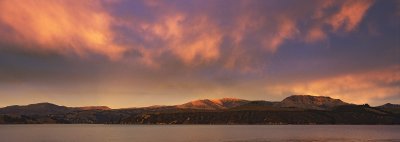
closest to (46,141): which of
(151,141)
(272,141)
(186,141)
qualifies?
(151,141)

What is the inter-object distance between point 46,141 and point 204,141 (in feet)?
188

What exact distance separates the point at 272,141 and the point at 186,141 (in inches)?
1181

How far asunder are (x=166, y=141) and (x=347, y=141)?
6343 cm

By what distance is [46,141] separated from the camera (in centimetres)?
15288

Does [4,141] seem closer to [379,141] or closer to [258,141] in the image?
[258,141]

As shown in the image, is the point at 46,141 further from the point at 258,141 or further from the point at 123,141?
the point at 258,141

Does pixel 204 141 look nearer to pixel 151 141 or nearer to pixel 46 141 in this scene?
pixel 151 141

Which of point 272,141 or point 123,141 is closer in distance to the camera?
point 272,141

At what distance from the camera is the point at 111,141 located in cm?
15900

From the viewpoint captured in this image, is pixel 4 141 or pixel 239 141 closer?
pixel 239 141

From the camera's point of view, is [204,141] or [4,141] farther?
[4,141]

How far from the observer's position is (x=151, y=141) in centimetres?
15375

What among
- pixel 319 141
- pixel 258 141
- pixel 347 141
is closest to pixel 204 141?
pixel 258 141

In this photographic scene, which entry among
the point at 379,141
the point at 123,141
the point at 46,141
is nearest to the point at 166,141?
the point at 123,141
